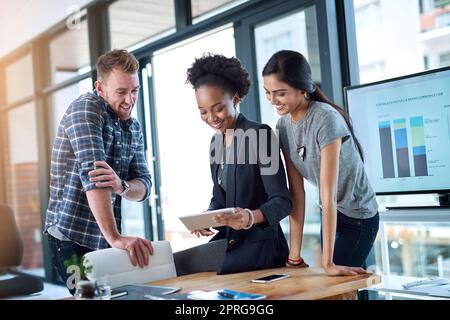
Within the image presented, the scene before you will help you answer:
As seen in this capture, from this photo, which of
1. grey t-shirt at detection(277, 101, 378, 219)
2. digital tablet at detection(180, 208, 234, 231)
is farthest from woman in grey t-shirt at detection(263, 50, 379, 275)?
digital tablet at detection(180, 208, 234, 231)

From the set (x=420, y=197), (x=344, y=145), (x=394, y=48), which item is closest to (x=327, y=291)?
(x=344, y=145)

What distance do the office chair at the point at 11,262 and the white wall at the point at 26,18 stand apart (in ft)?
1.74

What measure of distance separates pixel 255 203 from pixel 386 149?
709 millimetres

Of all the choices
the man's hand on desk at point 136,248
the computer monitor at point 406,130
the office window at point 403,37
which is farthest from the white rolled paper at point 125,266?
the office window at point 403,37

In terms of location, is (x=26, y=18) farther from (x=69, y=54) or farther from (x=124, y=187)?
(x=124, y=187)

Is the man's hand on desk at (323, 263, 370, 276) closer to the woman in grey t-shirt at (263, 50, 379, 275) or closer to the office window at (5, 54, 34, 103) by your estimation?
the woman in grey t-shirt at (263, 50, 379, 275)

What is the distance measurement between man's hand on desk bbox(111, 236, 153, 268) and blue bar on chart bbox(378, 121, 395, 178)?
101 cm

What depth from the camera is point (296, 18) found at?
2.64 metres

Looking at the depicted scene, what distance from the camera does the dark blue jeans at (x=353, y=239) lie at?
71.2 inches

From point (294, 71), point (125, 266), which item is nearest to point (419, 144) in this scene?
point (294, 71)

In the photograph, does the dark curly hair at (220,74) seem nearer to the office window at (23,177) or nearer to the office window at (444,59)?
the office window at (23,177)

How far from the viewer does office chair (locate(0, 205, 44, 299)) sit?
165cm

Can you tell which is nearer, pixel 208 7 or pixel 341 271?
pixel 341 271

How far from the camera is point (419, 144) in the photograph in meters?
2.11
